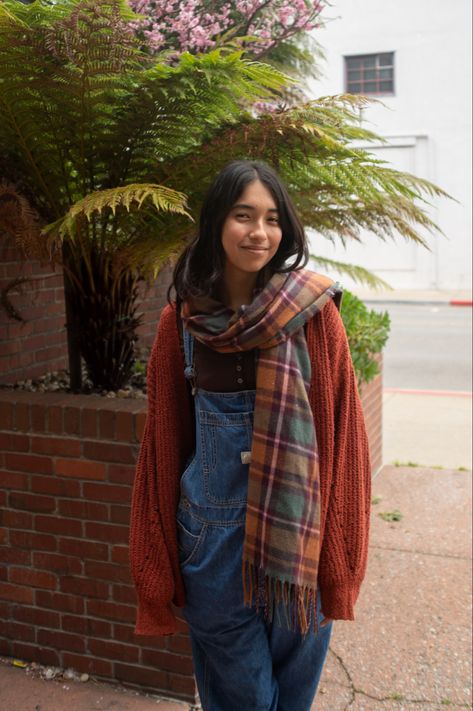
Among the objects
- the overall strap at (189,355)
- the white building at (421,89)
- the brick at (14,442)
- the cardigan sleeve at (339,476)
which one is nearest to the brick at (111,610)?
the brick at (14,442)

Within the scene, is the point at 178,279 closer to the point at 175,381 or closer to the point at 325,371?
the point at 175,381

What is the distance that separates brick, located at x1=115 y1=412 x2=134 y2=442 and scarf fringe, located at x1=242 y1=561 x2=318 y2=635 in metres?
1.01

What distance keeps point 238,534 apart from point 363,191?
1.58 m

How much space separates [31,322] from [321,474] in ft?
7.17

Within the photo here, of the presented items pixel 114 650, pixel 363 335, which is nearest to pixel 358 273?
pixel 363 335

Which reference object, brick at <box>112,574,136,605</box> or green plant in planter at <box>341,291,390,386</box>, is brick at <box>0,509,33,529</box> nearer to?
brick at <box>112,574,136,605</box>

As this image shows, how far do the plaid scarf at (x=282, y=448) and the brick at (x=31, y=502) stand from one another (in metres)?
1.36

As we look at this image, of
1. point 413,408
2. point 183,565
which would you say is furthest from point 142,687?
point 413,408

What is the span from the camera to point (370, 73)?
20.9 meters

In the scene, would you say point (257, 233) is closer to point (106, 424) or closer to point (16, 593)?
point (106, 424)

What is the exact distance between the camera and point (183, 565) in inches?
78.4

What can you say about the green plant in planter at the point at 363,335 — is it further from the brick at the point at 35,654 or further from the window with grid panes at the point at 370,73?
the window with grid panes at the point at 370,73

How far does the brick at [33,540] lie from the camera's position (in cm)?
300

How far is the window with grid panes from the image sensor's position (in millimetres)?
20672
